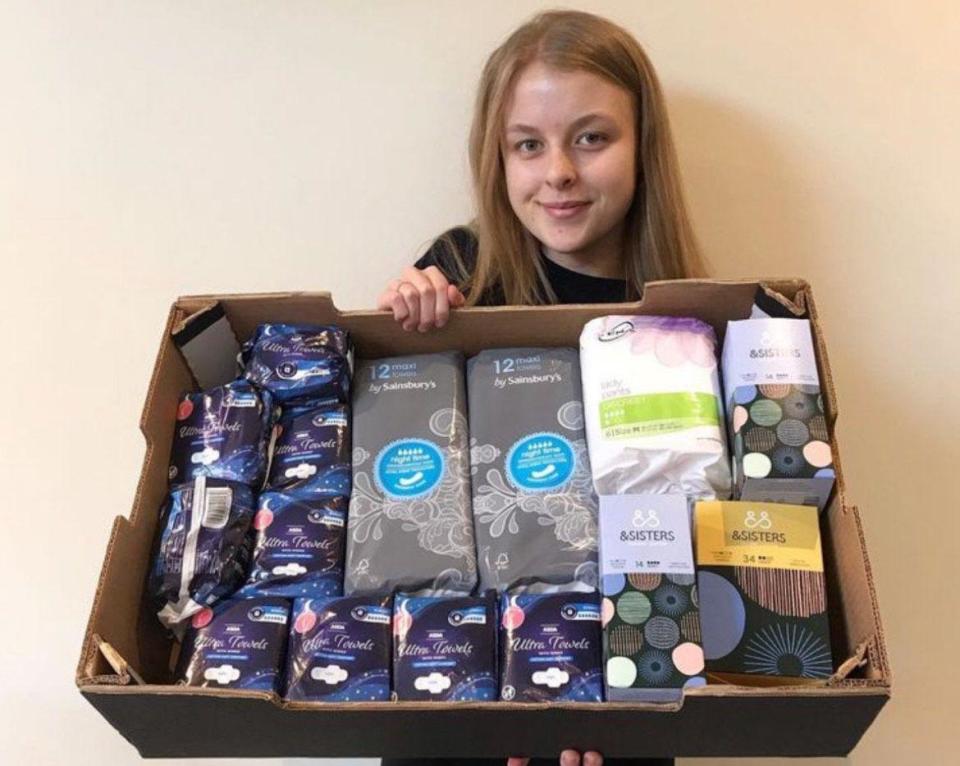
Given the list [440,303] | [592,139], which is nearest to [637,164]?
[592,139]

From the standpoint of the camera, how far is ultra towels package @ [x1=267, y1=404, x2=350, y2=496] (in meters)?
0.93

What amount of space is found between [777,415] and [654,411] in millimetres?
116

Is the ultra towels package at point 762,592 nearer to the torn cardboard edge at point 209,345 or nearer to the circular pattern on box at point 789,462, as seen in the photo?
the circular pattern on box at point 789,462

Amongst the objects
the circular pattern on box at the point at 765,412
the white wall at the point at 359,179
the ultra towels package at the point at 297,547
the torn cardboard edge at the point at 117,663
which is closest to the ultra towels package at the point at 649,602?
the circular pattern on box at the point at 765,412

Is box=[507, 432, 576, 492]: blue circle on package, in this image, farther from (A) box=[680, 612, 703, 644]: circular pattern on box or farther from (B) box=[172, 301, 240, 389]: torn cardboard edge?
(B) box=[172, 301, 240, 389]: torn cardboard edge

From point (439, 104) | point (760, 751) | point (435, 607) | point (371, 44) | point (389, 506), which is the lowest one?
point (760, 751)

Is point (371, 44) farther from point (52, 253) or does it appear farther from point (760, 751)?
point (760, 751)

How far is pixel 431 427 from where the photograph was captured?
960mm

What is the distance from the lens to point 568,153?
110cm

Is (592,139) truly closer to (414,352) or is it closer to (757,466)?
(414,352)

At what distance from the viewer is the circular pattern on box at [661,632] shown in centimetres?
77

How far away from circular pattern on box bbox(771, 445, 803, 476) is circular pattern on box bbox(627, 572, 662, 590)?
0.16 m

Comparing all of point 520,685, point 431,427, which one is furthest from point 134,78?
point 520,685

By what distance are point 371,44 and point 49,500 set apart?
817mm
